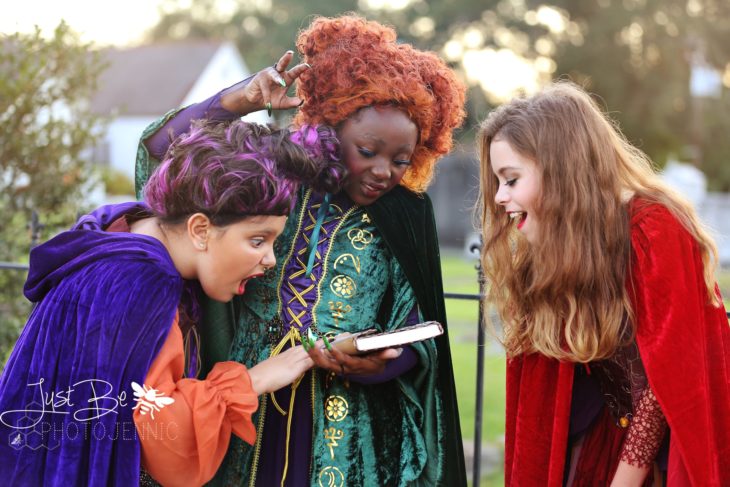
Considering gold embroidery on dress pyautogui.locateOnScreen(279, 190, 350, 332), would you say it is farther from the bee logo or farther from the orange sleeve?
the bee logo

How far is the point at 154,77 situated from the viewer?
26.2m

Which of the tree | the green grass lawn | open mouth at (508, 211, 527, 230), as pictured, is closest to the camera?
open mouth at (508, 211, 527, 230)

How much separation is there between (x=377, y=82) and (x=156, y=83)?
25235mm

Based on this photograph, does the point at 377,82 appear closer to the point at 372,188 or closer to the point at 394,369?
the point at 372,188

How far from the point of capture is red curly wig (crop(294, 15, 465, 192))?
2225 millimetres

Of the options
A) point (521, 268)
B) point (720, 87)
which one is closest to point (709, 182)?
point (720, 87)

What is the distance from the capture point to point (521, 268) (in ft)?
7.58

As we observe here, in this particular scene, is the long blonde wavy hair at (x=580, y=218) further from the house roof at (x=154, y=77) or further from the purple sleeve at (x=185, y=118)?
the house roof at (x=154, y=77)

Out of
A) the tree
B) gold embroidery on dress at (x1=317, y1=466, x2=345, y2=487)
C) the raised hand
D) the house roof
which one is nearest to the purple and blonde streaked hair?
the raised hand

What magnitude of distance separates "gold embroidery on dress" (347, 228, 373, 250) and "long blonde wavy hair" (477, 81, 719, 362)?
495mm


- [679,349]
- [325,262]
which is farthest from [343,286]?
[679,349]

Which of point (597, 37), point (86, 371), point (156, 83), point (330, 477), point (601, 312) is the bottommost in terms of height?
point (330, 477)

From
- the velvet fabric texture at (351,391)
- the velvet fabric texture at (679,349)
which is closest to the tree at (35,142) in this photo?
the velvet fabric texture at (351,391)

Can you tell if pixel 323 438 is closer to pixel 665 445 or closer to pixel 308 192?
pixel 308 192
